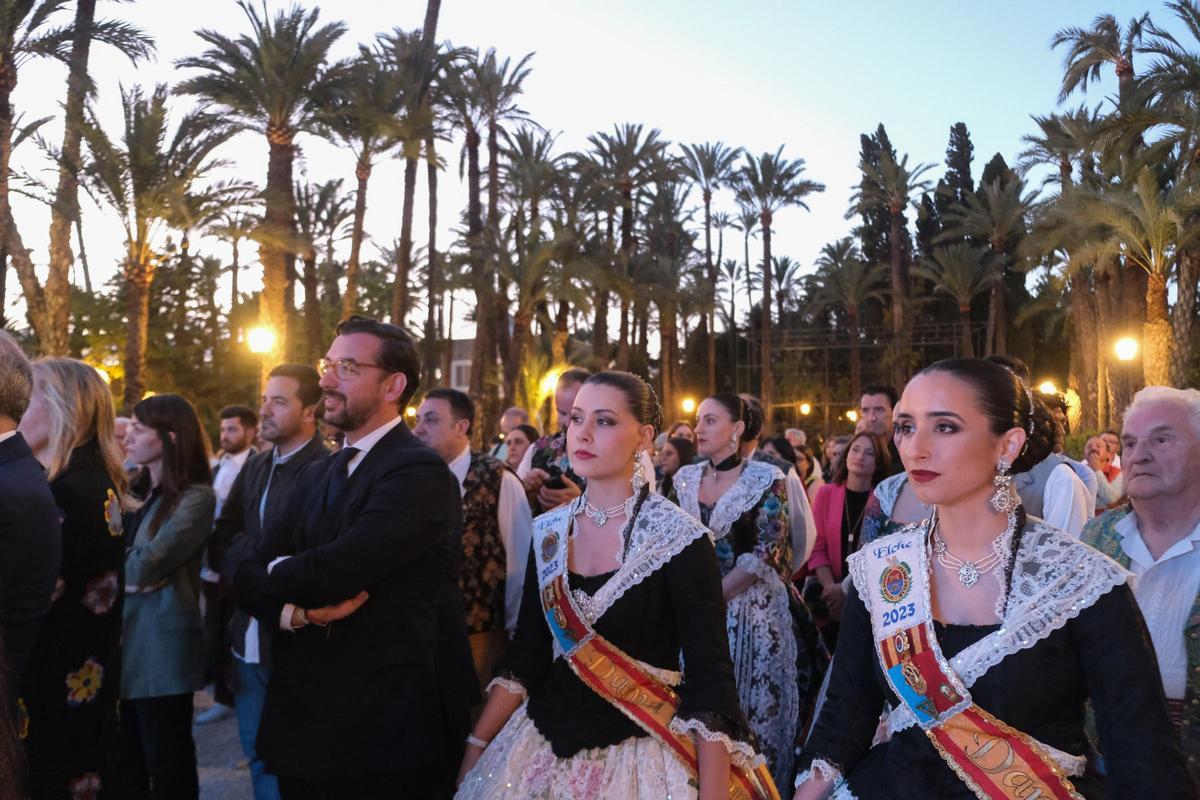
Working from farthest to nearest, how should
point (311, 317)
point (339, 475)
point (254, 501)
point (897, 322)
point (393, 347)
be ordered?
point (897, 322) → point (311, 317) → point (254, 501) → point (393, 347) → point (339, 475)

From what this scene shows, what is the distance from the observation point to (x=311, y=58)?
1884 cm

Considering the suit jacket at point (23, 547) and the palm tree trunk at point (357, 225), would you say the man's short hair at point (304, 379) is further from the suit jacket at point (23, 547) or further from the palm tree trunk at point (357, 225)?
the palm tree trunk at point (357, 225)

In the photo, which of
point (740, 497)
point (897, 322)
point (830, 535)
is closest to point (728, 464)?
point (740, 497)

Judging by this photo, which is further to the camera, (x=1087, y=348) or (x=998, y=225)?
(x=998, y=225)

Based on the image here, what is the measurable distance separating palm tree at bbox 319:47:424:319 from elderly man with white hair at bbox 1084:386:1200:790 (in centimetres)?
1927

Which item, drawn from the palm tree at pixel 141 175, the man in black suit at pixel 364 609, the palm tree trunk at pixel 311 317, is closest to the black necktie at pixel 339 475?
the man in black suit at pixel 364 609

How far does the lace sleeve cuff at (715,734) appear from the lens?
108 inches

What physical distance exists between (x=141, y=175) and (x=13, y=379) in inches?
609

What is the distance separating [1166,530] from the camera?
3170mm

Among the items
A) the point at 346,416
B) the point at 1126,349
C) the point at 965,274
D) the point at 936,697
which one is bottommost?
the point at 936,697

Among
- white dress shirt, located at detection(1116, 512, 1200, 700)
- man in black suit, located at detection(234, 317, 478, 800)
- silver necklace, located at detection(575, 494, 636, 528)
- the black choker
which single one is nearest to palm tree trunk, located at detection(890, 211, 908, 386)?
the black choker

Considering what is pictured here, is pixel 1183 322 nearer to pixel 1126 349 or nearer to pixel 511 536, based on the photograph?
pixel 1126 349

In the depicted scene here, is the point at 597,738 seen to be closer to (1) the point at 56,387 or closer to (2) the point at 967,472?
(2) the point at 967,472

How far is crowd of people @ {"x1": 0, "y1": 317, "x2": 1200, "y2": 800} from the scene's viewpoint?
2.12 m
